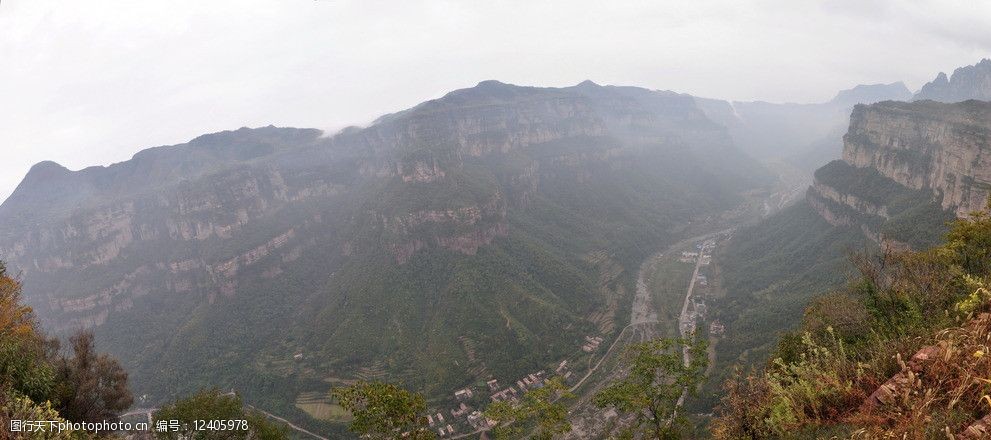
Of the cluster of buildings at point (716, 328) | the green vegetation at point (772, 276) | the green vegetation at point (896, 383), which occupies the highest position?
the green vegetation at point (896, 383)

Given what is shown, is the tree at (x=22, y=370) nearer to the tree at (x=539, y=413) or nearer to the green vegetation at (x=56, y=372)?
the green vegetation at (x=56, y=372)

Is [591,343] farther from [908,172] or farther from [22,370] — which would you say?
[22,370]

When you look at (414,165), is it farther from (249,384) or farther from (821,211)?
(821,211)

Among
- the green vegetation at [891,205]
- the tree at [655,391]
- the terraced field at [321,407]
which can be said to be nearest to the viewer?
the tree at [655,391]

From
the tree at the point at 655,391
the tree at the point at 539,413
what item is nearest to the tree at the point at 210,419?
the tree at the point at 539,413

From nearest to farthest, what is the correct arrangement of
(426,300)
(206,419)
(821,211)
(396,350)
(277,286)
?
(206,419), (396,350), (426,300), (821,211), (277,286)

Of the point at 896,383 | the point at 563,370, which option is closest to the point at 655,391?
the point at 896,383

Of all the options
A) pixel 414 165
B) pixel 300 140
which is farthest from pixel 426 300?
pixel 300 140
